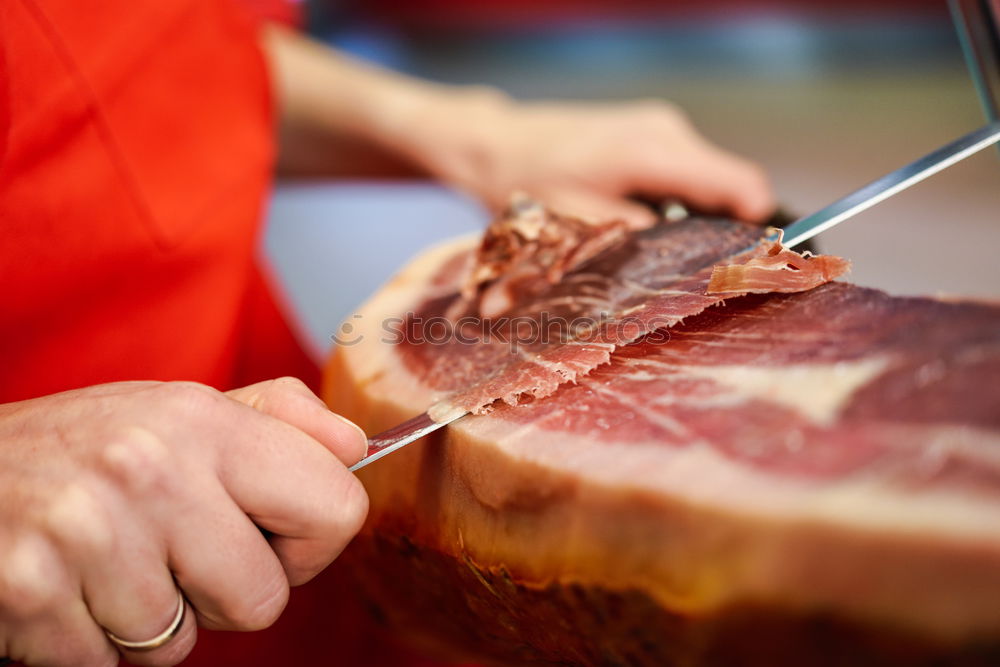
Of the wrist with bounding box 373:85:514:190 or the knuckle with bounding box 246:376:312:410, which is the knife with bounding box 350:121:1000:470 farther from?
the wrist with bounding box 373:85:514:190

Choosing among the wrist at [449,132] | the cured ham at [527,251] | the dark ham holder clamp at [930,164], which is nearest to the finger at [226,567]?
the dark ham holder clamp at [930,164]

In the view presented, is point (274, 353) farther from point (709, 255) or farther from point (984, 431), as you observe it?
point (984, 431)

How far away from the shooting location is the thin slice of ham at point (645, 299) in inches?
30.5

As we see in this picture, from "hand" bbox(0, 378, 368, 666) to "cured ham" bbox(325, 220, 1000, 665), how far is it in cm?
17

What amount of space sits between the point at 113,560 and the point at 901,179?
0.83 metres

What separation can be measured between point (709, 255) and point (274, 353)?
0.93 m

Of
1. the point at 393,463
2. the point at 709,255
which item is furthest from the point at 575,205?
the point at 393,463

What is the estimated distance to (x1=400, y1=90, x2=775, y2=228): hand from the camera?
143cm

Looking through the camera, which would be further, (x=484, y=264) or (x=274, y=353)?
(x=274, y=353)

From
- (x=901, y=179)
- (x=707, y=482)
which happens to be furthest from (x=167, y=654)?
(x=901, y=179)

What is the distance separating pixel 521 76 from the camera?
4.78 meters

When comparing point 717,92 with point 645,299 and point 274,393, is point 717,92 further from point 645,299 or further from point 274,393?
point 274,393

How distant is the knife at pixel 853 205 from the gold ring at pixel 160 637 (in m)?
0.19

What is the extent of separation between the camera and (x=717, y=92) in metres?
4.01
